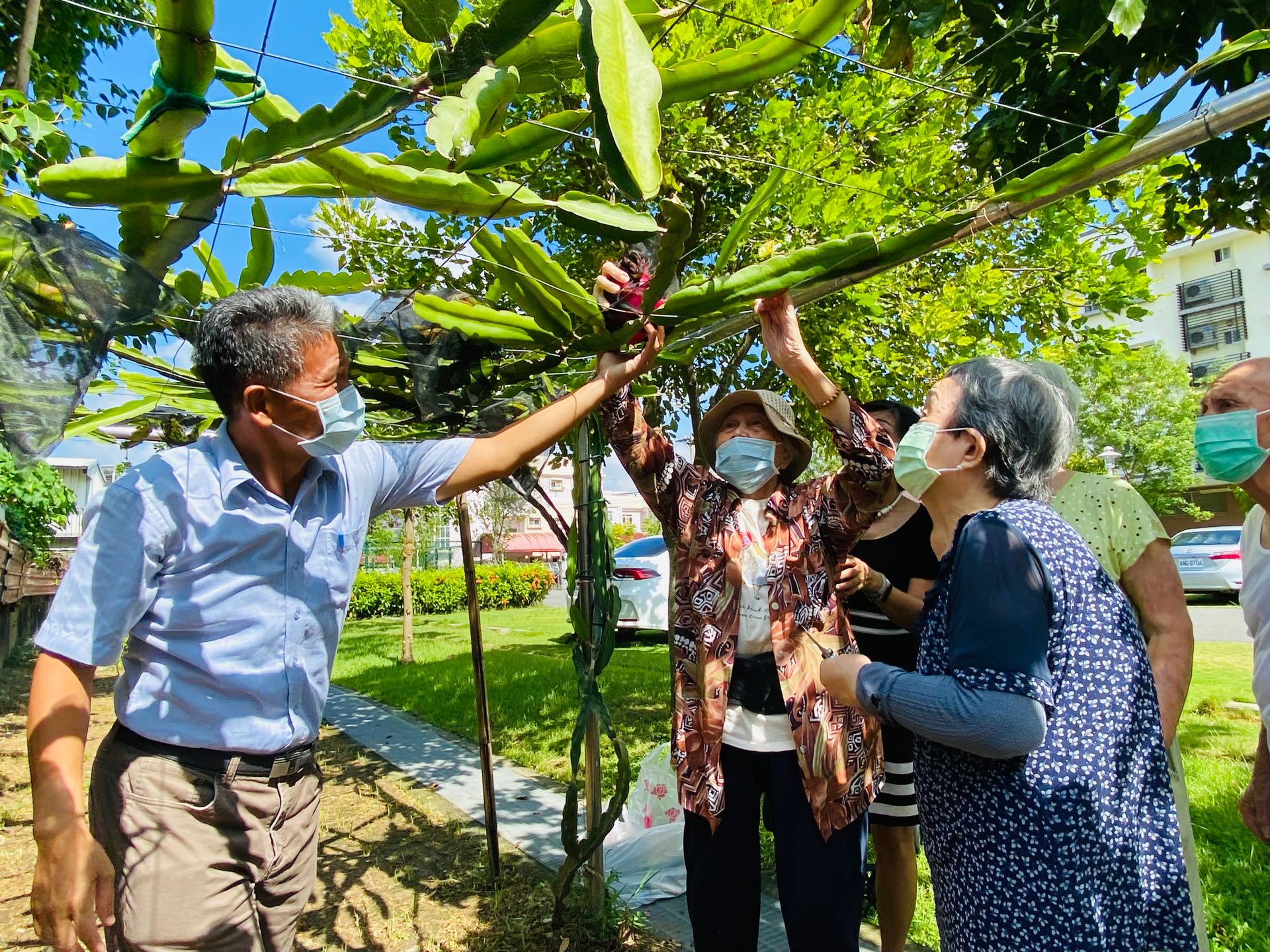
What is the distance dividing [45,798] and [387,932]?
202 cm

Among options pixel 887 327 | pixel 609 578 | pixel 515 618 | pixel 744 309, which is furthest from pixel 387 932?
pixel 515 618

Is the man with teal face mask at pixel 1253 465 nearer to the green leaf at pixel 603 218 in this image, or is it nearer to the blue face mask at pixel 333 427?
the green leaf at pixel 603 218

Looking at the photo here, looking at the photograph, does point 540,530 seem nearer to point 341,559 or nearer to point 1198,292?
point 1198,292

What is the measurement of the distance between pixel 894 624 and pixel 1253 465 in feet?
3.40

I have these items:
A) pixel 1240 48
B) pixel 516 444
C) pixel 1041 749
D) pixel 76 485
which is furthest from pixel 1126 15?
pixel 76 485

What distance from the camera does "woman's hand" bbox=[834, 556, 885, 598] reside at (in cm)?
219

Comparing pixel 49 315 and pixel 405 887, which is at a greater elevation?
pixel 49 315

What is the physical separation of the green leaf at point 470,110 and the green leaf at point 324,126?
9 centimetres

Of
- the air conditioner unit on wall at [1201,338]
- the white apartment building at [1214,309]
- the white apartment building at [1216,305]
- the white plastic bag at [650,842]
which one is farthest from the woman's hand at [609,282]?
the air conditioner unit on wall at [1201,338]

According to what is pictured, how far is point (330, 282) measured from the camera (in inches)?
83.6

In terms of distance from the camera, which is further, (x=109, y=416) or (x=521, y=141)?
(x=109, y=416)

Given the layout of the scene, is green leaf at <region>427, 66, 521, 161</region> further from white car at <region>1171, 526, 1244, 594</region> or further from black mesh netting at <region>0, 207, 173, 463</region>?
white car at <region>1171, 526, 1244, 594</region>

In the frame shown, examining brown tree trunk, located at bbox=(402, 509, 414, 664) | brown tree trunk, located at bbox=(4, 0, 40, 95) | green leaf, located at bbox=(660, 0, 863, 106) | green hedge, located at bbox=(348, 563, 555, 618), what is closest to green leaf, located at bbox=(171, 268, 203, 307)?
green leaf, located at bbox=(660, 0, 863, 106)

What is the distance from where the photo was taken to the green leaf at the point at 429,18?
1121mm
